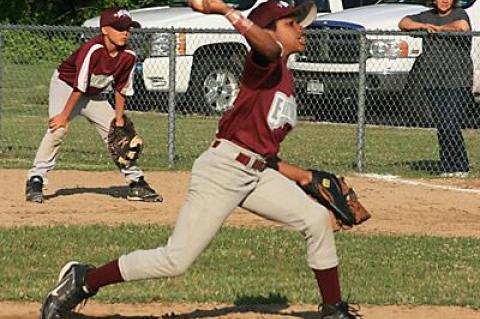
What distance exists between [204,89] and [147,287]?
8963mm

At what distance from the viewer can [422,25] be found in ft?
44.9

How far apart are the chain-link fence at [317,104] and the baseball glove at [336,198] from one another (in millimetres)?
6491

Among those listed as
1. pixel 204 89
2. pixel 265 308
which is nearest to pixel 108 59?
pixel 265 308

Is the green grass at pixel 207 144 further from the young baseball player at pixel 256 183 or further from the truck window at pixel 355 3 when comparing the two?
Answer: the young baseball player at pixel 256 183

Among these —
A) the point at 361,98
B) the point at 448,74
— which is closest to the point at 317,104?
the point at 361,98

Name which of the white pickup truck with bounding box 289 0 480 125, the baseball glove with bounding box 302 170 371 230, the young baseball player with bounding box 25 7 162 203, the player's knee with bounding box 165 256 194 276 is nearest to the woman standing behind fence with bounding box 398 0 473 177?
the white pickup truck with bounding box 289 0 480 125

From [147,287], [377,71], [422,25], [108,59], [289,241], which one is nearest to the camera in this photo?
[147,287]

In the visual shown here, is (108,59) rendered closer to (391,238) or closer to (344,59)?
(391,238)

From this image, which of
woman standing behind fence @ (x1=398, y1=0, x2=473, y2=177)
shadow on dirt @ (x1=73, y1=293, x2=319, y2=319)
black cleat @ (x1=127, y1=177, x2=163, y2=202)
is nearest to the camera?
shadow on dirt @ (x1=73, y1=293, x2=319, y2=319)

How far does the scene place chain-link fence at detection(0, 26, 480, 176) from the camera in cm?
1420

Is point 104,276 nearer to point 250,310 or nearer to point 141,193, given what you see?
point 250,310

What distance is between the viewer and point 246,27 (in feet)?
20.3

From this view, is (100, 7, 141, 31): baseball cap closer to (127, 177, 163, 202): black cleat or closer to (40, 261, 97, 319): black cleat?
(127, 177, 163, 202): black cleat

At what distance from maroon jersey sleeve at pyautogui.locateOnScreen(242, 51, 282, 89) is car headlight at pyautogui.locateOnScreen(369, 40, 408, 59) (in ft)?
32.7
